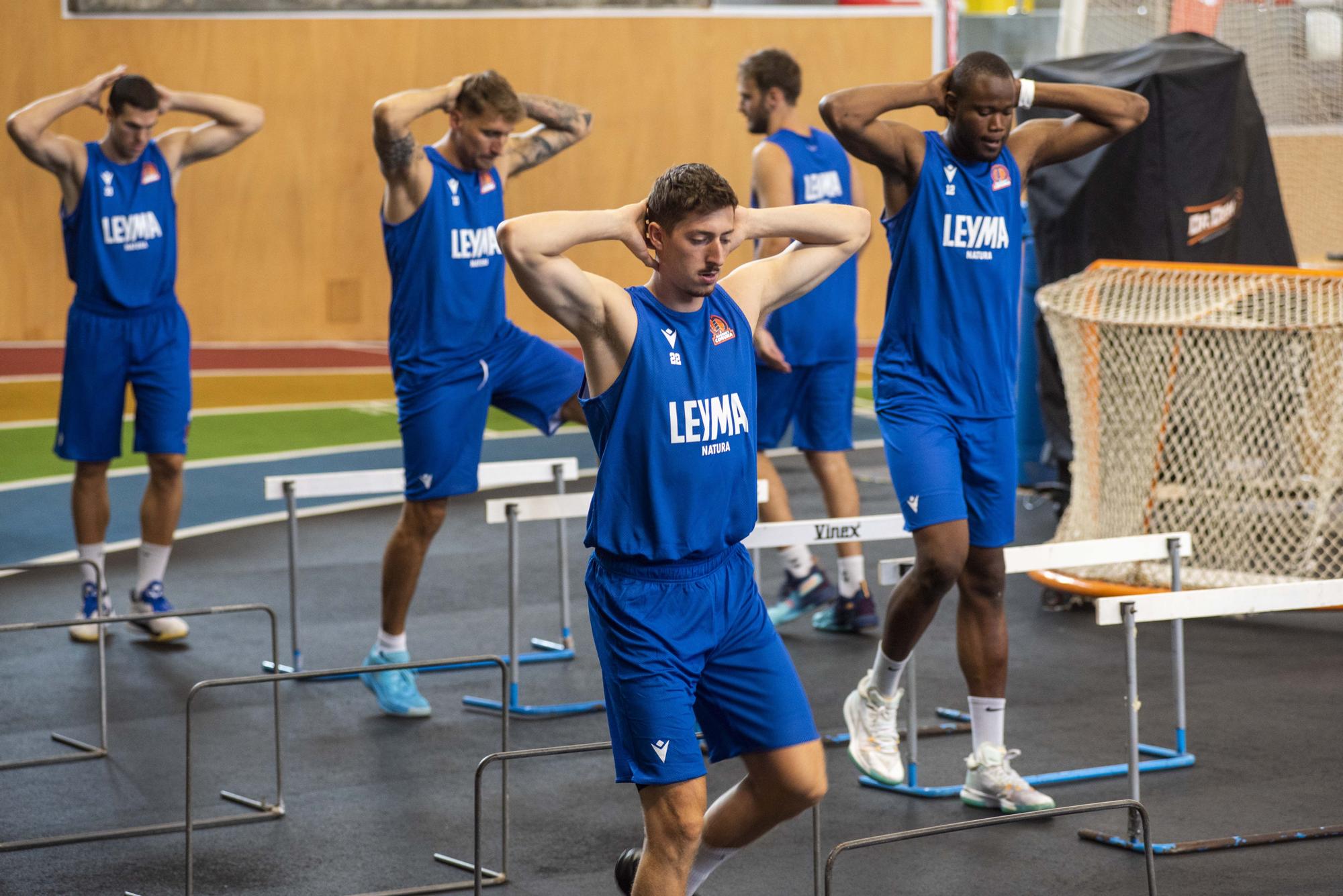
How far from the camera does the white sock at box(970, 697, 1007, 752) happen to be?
5.44 metres

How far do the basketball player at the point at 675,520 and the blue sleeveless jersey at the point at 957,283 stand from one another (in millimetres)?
1498

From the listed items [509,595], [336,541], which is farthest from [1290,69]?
[509,595]

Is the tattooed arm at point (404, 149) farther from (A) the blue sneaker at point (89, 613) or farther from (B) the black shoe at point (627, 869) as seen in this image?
(B) the black shoe at point (627, 869)

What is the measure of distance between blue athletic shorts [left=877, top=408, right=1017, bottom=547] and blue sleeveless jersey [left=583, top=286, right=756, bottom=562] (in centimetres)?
148

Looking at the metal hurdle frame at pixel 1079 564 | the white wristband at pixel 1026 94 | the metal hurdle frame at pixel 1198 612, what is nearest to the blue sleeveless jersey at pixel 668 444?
the metal hurdle frame at pixel 1198 612

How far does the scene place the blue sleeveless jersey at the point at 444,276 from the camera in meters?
6.51

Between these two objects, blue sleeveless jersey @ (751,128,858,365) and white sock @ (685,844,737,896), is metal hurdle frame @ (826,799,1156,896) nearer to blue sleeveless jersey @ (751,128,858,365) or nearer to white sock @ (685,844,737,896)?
white sock @ (685,844,737,896)

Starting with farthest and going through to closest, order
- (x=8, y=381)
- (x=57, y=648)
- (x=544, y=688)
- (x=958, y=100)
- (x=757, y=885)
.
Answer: (x=8, y=381) < (x=57, y=648) < (x=544, y=688) < (x=958, y=100) < (x=757, y=885)

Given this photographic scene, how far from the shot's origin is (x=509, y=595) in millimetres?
6328

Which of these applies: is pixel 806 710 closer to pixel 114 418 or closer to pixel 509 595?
pixel 509 595

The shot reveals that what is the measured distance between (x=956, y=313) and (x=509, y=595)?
6.98ft

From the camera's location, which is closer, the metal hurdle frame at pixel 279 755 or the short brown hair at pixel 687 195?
the short brown hair at pixel 687 195

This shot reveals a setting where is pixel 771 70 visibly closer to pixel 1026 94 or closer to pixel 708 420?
pixel 1026 94

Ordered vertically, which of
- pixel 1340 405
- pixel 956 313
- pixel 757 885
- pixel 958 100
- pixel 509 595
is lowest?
pixel 757 885
